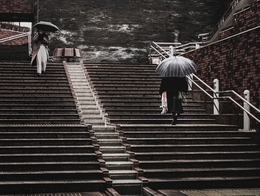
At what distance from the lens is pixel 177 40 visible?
893 inches

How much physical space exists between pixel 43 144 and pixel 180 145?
2931 mm

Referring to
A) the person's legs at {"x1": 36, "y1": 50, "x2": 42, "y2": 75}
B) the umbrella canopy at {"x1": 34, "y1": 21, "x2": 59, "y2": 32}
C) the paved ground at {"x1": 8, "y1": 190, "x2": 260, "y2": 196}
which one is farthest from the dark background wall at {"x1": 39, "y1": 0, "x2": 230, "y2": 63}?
the paved ground at {"x1": 8, "y1": 190, "x2": 260, "y2": 196}

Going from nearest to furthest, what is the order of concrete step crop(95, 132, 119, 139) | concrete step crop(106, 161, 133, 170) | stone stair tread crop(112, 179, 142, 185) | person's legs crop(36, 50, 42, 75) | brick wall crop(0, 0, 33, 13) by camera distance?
1. stone stair tread crop(112, 179, 142, 185)
2. concrete step crop(106, 161, 133, 170)
3. concrete step crop(95, 132, 119, 139)
4. person's legs crop(36, 50, 42, 75)
5. brick wall crop(0, 0, 33, 13)

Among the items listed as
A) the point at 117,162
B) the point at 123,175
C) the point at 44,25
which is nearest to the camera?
the point at 123,175

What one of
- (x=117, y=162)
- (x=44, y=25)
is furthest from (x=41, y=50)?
(x=117, y=162)

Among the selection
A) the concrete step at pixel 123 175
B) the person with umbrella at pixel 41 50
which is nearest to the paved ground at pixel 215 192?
the concrete step at pixel 123 175

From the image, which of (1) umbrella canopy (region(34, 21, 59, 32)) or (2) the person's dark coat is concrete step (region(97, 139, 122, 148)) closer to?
(2) the person's dark coat

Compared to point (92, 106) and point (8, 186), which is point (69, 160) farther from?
point (92, 106)

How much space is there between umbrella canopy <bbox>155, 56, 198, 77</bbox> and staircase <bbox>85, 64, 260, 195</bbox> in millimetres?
1481

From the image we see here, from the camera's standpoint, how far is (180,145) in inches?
400

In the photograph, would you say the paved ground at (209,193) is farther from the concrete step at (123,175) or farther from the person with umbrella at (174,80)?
the person with umbrella at (174,80)

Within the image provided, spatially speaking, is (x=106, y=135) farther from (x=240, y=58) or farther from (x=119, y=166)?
(x=240, y=58)

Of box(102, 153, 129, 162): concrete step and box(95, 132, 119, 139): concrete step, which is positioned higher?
box(95, 132, 119, 139): concrete step

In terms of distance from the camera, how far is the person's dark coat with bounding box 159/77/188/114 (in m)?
10.4
